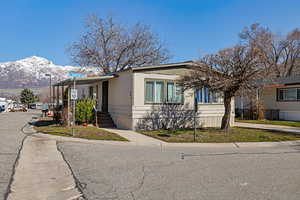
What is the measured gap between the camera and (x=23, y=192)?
453 centimetres

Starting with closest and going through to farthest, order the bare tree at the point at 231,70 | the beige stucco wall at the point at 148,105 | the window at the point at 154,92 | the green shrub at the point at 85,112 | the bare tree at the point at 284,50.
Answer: the bare tree at the point at 231,70 < the beige stucco wall at the point at 148,105 < the window at the point at 154,92 < the green shrub at the point at 85,112 < the bare tree at the point at 284,50

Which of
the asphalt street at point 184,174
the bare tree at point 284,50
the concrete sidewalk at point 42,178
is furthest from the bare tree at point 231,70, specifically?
the bare tree at point 284,50

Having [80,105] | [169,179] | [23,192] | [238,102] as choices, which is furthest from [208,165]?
[238,102]

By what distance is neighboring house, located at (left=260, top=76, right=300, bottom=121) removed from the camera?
21.9 meters

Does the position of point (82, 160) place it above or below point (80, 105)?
below

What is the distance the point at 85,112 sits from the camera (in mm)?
15781

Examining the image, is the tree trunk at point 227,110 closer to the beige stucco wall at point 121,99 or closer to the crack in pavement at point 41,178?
the beige stucco wall at point 121,99

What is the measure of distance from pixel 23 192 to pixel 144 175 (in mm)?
2546

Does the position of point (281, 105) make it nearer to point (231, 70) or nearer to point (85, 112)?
point (231, 70)

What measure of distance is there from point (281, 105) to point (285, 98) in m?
0.76

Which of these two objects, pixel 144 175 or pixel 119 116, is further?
pixel 119 116

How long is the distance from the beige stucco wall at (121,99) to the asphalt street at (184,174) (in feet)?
19.0

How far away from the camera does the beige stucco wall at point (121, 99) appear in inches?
571

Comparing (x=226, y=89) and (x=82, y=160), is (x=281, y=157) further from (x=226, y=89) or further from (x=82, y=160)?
(x=82, y=160)
